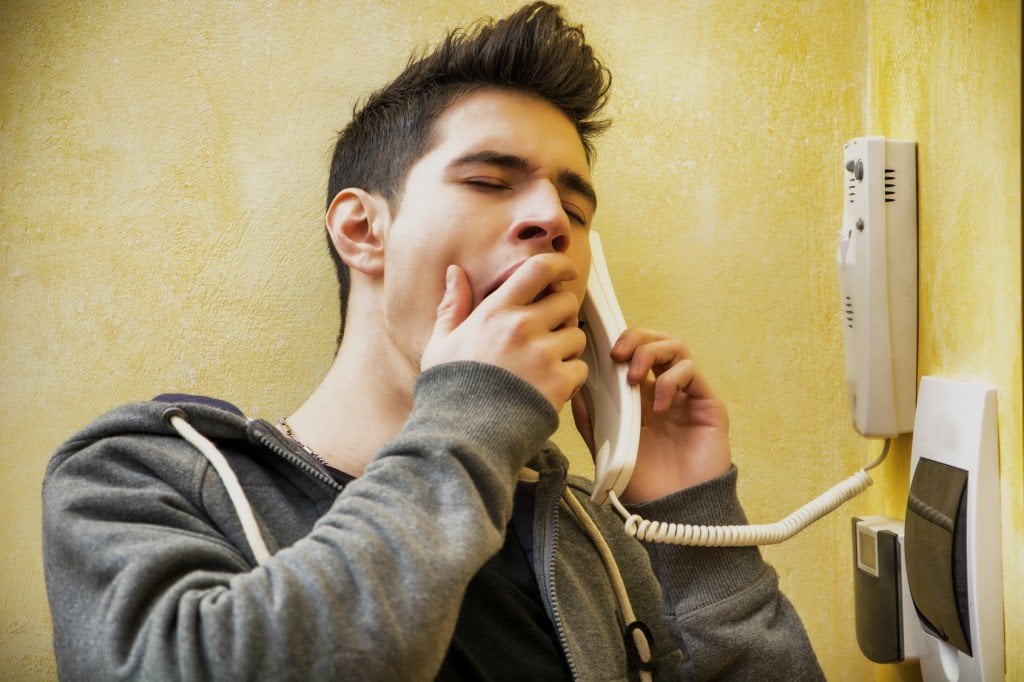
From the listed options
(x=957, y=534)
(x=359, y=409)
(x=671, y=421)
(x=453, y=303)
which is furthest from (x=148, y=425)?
(x=957, y=534)

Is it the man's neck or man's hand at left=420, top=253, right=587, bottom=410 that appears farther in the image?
the man's neck

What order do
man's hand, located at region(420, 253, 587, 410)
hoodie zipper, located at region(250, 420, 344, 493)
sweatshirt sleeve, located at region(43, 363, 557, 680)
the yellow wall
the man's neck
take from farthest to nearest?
1. the yellow wall
2. the man's neck
3. hoodie zipper, located at region(250, 420, 344, 493)
4. man's hand, located at region(420, 253, 587, 410)
5. sweatshirt sleeve, located at region(43, 363, 557, 680)

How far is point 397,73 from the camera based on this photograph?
1.43m

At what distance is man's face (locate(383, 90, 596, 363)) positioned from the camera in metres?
1.10

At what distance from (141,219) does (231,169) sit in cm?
16

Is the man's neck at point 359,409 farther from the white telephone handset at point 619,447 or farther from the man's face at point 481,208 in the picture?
the white telephone handset at point 619,447

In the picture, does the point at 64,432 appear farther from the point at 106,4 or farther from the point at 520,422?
the point at 520,422

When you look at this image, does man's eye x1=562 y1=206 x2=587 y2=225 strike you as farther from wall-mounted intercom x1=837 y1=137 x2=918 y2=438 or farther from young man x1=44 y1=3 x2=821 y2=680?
wall-mounted intercom x1=837 y1=137 x2=918 y2=438

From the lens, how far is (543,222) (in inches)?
43.3

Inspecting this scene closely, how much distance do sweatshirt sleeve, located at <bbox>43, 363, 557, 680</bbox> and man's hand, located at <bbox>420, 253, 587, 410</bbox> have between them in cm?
4

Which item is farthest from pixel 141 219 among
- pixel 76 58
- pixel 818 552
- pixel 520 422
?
pixel 818 552

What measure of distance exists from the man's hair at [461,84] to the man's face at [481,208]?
0.11 feet

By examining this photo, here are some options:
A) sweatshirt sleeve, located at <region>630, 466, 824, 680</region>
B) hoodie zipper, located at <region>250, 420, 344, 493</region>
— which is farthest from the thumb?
sweatshirt sleeve, located at <region>630, 466, 824, 680</region>

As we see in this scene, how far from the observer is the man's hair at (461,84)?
1232 mm
